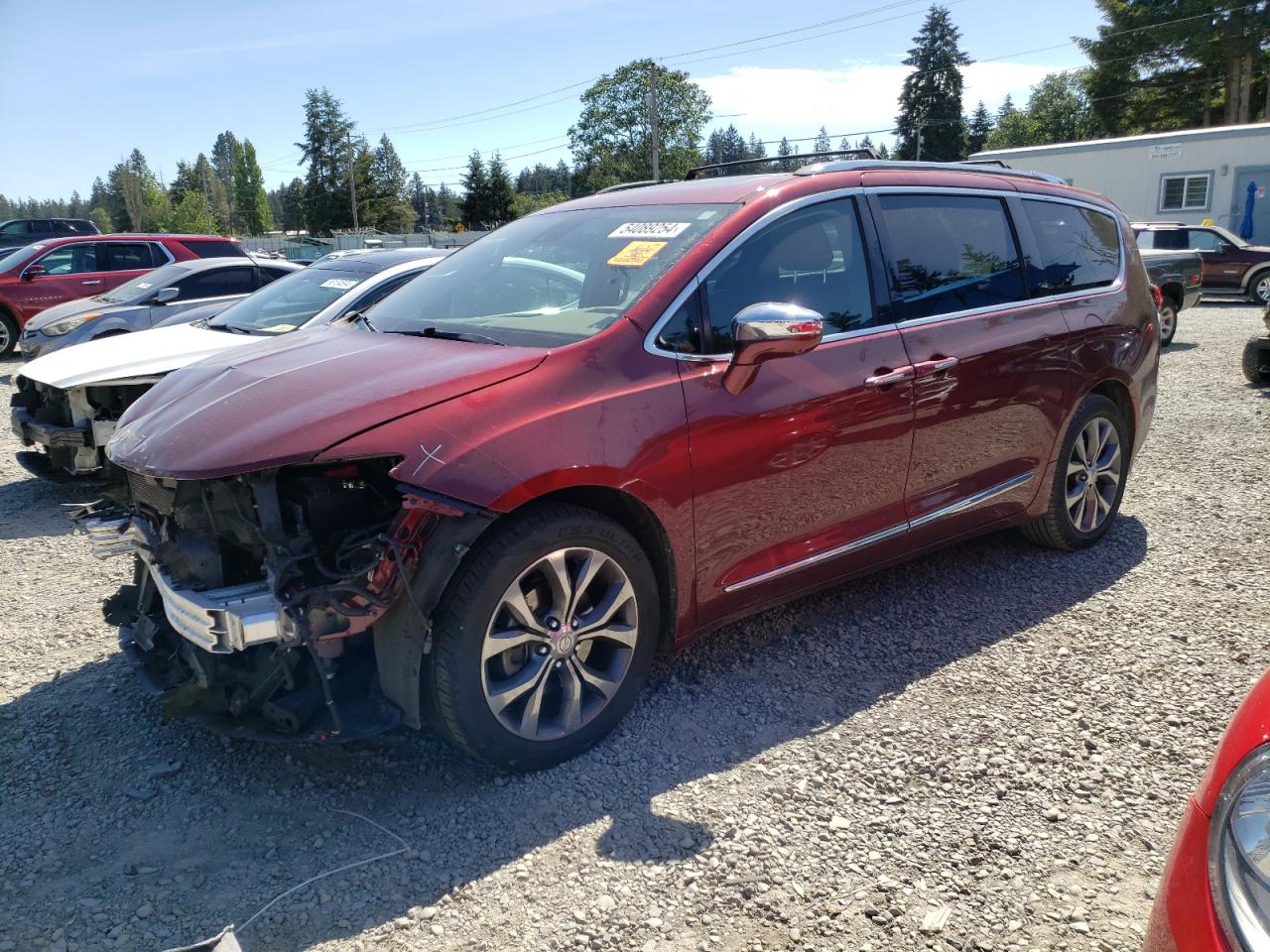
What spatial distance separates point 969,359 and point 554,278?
5.93 feet

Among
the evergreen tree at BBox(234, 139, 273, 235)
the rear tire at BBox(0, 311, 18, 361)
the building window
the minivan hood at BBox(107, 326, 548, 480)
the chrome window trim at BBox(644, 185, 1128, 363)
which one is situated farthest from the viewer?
the evergreen tree at BBox(234, 139, 273, 235)

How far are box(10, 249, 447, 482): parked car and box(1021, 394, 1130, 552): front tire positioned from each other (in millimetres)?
3808

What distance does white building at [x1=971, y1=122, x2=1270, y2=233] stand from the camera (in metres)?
23.3

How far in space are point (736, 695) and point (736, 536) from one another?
0.65 metres

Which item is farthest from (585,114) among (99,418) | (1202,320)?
(99,418)

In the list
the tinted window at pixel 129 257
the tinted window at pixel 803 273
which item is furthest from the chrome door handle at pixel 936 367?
the tinted window at pixel 129 257

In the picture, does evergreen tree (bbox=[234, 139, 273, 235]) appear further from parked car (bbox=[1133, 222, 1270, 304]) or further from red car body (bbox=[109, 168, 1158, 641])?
red car body (bbox=[109, 168, 1158, 641])

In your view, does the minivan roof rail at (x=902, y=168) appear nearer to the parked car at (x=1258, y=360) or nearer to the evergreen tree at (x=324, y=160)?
the parked car at (x=1258, y=360)

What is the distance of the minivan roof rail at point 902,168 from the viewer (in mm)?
3942

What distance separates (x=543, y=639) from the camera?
303 cm

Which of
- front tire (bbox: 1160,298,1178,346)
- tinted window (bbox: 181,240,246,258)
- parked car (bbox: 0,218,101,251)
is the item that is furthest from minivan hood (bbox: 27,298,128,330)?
parked car (bbox: 0,218,101,251)

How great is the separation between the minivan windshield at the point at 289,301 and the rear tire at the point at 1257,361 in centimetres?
893

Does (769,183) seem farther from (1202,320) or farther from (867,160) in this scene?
(1202,320)

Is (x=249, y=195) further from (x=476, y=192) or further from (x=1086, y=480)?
(x=1086, y=480)
